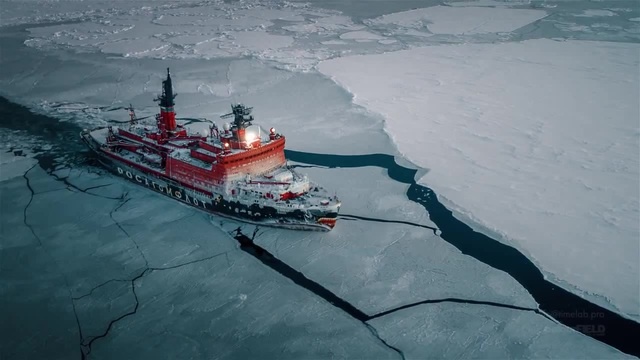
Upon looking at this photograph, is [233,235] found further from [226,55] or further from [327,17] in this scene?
[327,17]

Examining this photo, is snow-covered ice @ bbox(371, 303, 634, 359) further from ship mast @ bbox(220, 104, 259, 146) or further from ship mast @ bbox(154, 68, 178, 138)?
ship mast @ bbox(154, 68, 178, 138)

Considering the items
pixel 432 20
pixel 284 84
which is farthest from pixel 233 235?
pixel 432 20

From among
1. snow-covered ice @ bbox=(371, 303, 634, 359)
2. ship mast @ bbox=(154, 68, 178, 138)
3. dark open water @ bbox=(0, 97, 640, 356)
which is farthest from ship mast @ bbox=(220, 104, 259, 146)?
snow-covered ice @ bbox=(371, 303, 634, 359)

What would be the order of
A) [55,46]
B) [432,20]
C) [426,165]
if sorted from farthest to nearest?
1. [432,20]
2. [55,46]
3. [426,165]

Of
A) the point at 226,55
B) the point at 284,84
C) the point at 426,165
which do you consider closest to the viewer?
the point at 426,165

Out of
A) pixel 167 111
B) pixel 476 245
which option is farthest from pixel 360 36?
pixel 476 245

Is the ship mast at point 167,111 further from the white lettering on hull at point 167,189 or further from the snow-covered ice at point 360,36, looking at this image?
the snow-covered ice at point 360,36

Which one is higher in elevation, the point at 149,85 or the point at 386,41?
the point at 386,41
